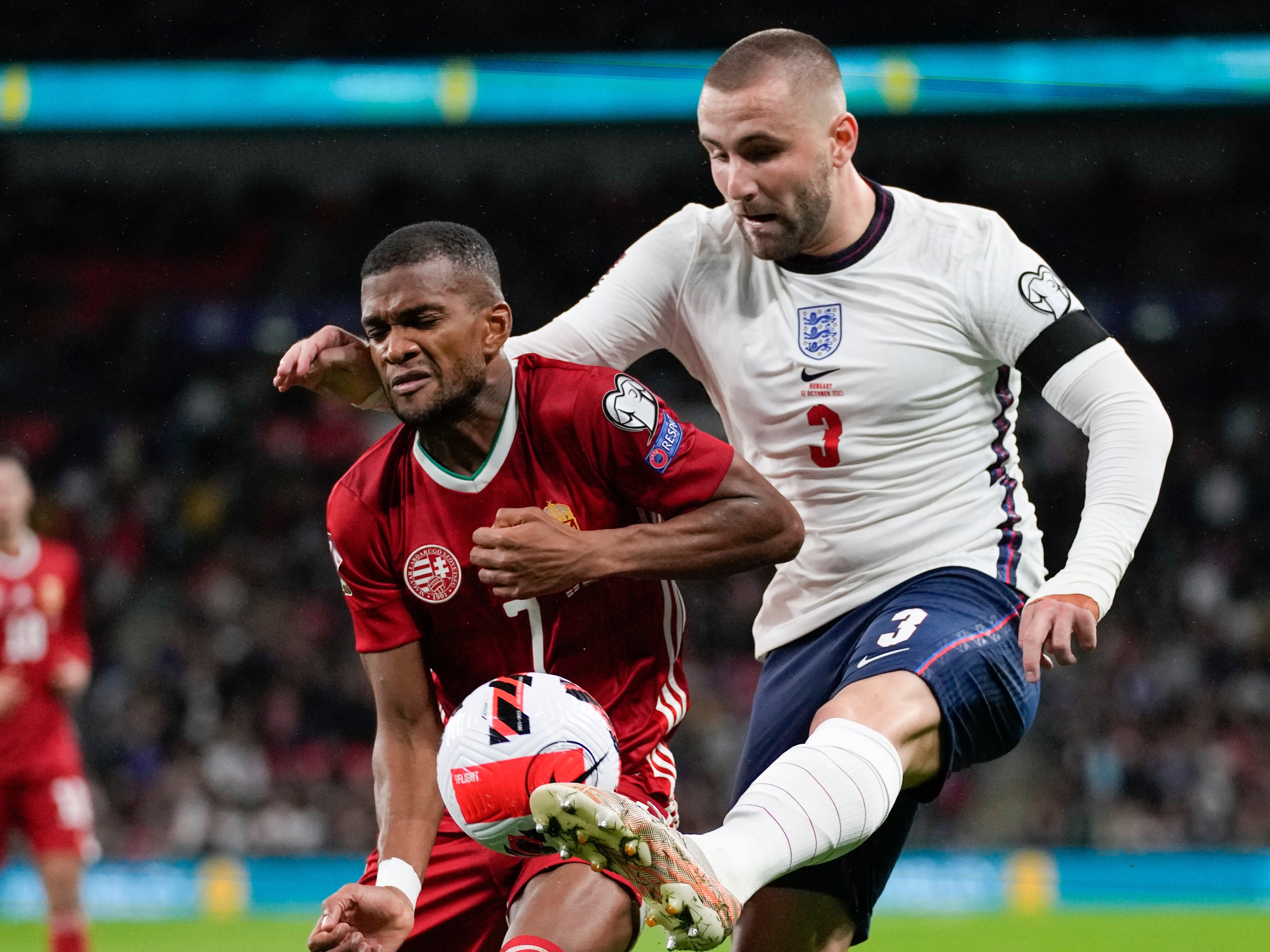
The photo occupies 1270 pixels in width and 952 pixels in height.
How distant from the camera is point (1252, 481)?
15.8 meters

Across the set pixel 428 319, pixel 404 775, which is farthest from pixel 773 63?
pixel 404 775

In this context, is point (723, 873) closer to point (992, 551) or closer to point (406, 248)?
point (992, 551)

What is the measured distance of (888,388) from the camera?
11.8 feet

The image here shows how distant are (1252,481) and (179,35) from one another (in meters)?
12.1

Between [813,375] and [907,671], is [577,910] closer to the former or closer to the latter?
[907,671]

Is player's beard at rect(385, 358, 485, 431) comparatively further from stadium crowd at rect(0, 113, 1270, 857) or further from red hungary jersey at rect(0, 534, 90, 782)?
stadium crowd at rect(0, 113, 1270, 857)

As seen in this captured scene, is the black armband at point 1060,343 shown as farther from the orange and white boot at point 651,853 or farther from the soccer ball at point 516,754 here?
the orange and white boot at point 651,853

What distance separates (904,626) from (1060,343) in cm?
79

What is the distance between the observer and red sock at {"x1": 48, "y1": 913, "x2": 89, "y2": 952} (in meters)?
7.10

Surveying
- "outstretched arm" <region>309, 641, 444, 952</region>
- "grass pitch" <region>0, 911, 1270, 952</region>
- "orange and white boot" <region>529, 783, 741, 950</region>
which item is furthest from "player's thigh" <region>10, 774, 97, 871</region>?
"orange and white boot" <region>529, 783, 741, 950</region>

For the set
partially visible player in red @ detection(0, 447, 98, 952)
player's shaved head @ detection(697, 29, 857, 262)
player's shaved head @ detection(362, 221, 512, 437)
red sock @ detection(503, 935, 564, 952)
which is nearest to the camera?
red sock @ detection(503, 935, 564, 952)

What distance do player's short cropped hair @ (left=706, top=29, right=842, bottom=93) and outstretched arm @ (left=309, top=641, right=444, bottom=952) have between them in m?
1.53

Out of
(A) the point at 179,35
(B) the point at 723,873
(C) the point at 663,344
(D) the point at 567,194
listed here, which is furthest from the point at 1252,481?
(B) the point at 723,873

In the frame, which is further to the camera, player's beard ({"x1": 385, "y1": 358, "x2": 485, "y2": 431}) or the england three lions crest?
the england three lions crest
